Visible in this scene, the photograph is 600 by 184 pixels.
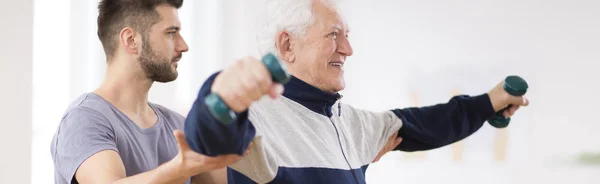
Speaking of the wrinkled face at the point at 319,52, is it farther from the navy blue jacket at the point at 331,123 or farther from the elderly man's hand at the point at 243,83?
the elderly man's hand at the point at 243,83

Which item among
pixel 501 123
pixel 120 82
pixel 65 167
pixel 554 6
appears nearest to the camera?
pixel 65 167

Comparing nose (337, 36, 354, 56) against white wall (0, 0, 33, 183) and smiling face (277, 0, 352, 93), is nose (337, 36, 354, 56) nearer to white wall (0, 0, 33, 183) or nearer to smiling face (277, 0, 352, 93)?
smiling face (277, 0, 352, 93)

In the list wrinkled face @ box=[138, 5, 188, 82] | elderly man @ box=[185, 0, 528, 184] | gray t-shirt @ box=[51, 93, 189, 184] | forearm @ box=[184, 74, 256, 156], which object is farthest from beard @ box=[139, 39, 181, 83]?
forearm @ box=[184, 74, 256, 156]

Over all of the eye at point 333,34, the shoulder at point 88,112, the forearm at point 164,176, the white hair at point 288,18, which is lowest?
the forearm at point 164,176

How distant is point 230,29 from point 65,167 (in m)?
1.65

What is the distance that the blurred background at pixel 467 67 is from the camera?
296cm

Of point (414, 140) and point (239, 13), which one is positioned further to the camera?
point (239, 13)

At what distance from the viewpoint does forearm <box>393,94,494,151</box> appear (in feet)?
6.25

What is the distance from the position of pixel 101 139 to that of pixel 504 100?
0.95 metres

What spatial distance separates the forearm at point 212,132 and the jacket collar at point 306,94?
627mm

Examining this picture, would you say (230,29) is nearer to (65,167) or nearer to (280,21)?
(280,21)

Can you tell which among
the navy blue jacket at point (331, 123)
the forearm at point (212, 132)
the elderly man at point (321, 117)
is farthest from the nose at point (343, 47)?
the forearm at point (212, 132)

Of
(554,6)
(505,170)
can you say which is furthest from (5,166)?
(554,6)

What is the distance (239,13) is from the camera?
3.14 meters
